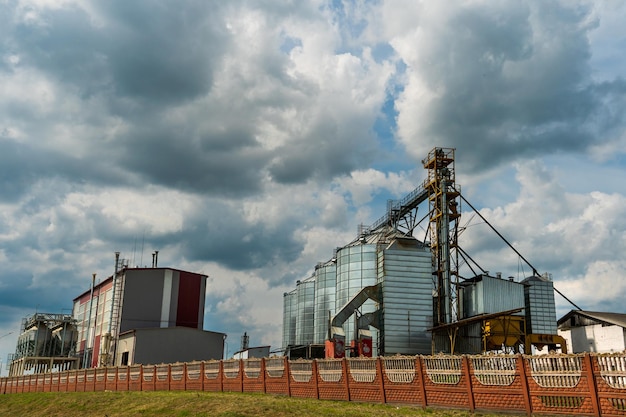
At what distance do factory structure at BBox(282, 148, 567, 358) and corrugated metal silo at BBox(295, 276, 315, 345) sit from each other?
12.7 metres

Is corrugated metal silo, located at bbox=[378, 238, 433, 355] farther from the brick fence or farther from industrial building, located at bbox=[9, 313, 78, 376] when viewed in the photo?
industrial building, located at bbox=[9, 313, 78, 376]

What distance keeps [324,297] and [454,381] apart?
161 ft

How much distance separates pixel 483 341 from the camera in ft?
149

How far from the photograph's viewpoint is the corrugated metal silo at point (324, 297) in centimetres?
6488

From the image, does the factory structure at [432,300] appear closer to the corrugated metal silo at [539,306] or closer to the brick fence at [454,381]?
the corrugated metal silo at [539,306]

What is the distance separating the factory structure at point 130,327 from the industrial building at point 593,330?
113ft

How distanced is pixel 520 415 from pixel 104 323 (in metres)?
59.0

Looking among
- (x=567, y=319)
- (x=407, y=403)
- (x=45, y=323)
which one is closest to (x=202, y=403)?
(x=407, y=403)

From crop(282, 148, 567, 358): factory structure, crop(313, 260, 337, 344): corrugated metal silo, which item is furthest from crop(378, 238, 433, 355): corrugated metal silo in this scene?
crop(313, 260, 337, 344): corrugated metal silo

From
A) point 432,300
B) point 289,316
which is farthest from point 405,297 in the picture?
point 289,316

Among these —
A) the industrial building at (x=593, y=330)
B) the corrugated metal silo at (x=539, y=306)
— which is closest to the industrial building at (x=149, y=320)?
the corrugated metal silo at (x=539, y=306)

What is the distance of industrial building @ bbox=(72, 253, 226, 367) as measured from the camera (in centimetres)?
5428

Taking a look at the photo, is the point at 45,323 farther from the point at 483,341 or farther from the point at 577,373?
the point at 577,373

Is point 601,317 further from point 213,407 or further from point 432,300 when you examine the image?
point 213,407
